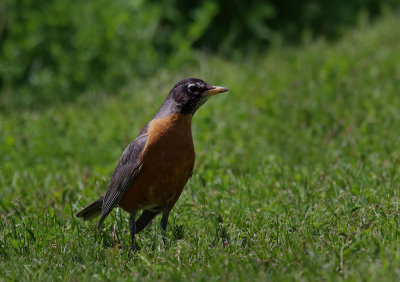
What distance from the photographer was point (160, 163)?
173 inches

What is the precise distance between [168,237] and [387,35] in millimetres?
6364

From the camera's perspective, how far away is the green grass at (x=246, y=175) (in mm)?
3689

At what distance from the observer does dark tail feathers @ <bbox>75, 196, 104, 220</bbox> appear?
4.88 metres

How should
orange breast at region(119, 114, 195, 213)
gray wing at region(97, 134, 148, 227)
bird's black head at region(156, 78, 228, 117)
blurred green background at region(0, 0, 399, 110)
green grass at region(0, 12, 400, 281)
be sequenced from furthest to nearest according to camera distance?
Result: blurred green background at region(0, 0, 399, 110) → bird's black head at region(156, 78, 228, 117) → gray wing at region(97, 134, 148, 227) → orange breast at region(119, 114, 195, 213) → green grass at region(0, 12, 400, 281)

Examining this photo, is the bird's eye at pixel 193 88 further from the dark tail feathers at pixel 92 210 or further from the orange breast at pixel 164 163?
the dark tail feathers at pixel 92 210

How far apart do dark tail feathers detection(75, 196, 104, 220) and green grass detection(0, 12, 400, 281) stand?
91 mm

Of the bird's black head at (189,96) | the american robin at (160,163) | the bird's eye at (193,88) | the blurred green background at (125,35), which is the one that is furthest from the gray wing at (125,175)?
the blurred green background at (125,35)

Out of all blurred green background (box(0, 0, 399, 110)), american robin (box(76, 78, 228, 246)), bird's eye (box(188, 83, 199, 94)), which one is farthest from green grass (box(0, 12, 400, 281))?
bird's eye (box(188, 83, 199, 94))

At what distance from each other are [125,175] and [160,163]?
34cm

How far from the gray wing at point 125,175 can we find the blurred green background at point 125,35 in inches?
203

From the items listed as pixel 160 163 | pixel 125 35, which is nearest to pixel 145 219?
pixel 160 163

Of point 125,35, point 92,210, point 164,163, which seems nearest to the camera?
point 164,163

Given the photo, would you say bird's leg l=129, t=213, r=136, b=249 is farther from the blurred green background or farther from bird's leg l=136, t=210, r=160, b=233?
the blurred green background

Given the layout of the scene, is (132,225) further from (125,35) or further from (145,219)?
(125,35)
